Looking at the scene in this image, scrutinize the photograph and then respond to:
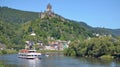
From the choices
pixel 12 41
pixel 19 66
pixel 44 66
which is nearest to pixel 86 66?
pixel 44 66

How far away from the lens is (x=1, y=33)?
18738 cm

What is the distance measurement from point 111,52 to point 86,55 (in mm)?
12365

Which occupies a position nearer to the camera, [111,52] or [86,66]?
[86,66]

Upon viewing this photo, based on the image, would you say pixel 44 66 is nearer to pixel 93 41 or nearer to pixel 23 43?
pixel 93 41

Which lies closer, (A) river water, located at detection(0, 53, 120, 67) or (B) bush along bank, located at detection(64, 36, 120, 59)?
(A) river water, located at detection(0, 53, 120, 67)

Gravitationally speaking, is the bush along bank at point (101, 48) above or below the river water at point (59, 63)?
above

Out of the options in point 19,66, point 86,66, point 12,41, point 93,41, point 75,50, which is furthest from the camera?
point 12,41

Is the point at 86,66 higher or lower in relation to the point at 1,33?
lower

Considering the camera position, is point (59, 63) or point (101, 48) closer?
point (59, 63)

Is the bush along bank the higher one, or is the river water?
the bush along bank

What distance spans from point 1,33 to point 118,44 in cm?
9506

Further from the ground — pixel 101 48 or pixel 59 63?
pixel 101 48

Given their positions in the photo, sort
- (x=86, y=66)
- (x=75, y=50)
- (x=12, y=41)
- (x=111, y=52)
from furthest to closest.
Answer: (x=12, y=41) < (x=75, y=50) < (x=111, y=52) < (x=86, y=66)

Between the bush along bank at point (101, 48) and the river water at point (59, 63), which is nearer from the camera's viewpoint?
the river water at point (59, 63)
